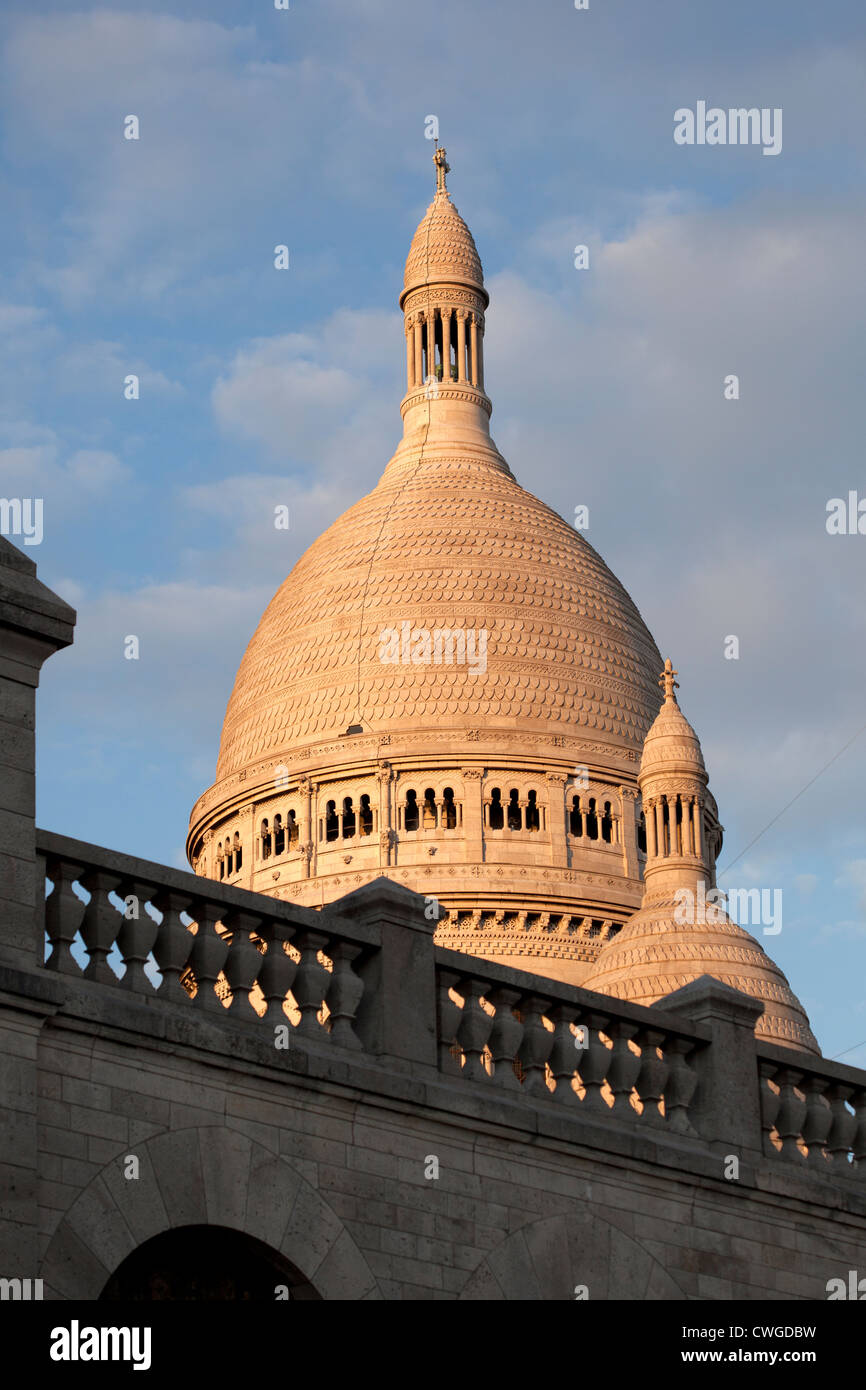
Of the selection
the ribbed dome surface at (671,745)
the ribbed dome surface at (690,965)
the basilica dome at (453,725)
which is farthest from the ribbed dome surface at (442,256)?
the ribbed dome surface at (690,965)

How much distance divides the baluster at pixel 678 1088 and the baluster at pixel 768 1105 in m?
0.61


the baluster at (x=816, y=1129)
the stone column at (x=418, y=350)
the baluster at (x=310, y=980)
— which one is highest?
the stone column at (x=418, y=350)

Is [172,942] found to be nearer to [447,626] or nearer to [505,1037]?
[505,1037]

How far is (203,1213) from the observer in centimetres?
1376

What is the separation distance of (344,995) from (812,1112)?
374 centimetres

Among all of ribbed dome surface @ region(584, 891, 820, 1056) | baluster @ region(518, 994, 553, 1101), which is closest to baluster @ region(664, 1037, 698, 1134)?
baluster @ region(518, 994, 553, 1101)

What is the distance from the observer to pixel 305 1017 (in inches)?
→ 583

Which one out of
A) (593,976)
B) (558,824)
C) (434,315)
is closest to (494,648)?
(558,824)

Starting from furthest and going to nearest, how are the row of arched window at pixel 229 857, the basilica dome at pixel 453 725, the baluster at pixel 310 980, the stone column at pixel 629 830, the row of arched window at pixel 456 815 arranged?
Result: the row of arched window at pixel 229 857, the row of arched window at pixel 456 815, the stone column at pixel 629 830, the basilica dome at pixel 453 725, the baluster at pixel 310 980

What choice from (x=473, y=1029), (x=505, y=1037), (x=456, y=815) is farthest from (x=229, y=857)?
(x=473, y=1029)

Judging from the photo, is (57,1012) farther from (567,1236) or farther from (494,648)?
(494,648)

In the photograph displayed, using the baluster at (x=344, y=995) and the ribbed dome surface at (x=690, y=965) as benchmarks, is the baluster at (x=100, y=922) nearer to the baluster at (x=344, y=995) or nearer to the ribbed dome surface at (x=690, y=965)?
the baluster at (x=344, y=995)

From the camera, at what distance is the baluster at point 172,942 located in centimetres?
1416

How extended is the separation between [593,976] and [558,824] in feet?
70.2
